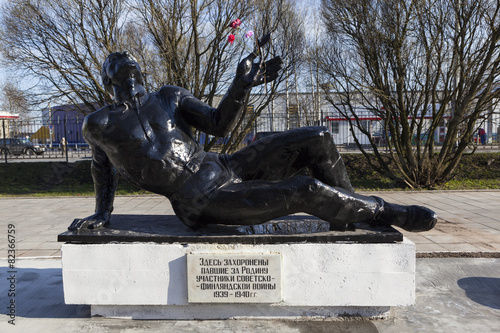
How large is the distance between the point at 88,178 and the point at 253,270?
12.4m

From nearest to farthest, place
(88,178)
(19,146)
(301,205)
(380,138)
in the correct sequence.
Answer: (301,205) < (88,178) < (380,138) < (19,146)

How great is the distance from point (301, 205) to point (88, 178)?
12462 mm

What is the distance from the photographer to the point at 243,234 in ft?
9.83

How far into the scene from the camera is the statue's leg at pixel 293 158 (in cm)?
309

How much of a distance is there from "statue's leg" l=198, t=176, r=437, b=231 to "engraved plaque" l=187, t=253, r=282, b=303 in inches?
12.2

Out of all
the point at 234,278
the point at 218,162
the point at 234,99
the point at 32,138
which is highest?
the point at 32,138

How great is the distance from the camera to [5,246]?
5.65 m

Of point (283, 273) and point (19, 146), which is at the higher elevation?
point (19, 146)

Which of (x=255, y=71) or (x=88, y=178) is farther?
(x=88, y=178)

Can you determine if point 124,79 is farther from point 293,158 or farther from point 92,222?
point 293,158

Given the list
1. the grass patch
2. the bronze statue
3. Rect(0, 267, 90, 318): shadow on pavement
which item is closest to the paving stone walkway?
Rect(0, 267, 90, 318): shadow on pavement

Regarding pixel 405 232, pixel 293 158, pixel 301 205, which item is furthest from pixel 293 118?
pixel 301 205

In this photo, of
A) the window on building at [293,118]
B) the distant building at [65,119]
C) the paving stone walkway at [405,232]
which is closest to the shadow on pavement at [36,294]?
the paving stone walkway at [405,232]

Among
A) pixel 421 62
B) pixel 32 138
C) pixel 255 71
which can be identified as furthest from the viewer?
pixel 32 138
